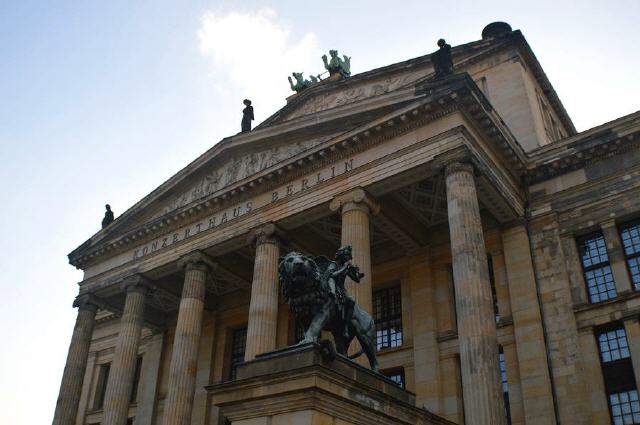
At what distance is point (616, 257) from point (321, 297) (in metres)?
16.0

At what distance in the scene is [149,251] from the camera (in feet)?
99.8

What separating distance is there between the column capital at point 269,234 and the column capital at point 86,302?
1116cm

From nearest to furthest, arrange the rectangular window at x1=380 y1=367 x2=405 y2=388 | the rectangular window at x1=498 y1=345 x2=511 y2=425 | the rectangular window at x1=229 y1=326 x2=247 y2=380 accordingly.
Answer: the rectangular window at x1=498 y1=345 x2=511 y2=425 → the rectangular window at x1=380 y1=367 x2=405 y2=388 → the rectangular window at x1=229 y1=326 x2=247 y2=380

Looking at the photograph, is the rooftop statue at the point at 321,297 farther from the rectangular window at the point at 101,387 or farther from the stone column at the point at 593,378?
the rectangular window at the point at 101,387

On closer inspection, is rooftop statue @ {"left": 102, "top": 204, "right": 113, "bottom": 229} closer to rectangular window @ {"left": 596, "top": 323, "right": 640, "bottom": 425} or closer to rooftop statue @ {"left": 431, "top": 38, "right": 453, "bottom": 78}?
rooftop statue @ {"left": 431, "top": 38, "right": 453, "bottom": 78}

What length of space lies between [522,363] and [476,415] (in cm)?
607

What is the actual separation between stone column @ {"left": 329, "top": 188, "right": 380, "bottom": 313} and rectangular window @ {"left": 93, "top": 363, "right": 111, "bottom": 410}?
22199mm

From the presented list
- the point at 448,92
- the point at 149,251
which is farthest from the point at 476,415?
the point at 149,251

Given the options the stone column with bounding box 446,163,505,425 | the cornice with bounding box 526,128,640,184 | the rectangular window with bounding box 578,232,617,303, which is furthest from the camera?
the cornice with bounding box 526,128,640,184

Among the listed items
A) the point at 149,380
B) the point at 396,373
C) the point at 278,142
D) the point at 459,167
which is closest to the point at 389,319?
the point at 396,373

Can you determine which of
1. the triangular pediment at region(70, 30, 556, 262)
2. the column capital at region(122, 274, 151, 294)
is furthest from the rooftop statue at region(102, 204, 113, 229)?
the column capital at region(122, 274, 151, 294)

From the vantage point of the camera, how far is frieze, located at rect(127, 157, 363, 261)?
2459 centimetres

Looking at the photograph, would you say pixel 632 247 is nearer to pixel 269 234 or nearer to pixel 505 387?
pixel 505 387

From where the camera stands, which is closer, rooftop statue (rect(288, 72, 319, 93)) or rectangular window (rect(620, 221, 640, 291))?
rectangular window (rect(620, 221, 640, 291))
